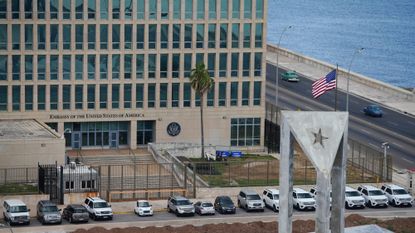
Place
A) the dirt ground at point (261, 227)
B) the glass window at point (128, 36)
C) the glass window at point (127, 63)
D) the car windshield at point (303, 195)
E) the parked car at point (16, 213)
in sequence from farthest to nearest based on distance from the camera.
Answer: the glass window at point (127, 63) → the glass window at point (128, 36) → the car windshield at point (303, 195) → the parked car at point (16, 213) → the dirt ground at point (261, 227)

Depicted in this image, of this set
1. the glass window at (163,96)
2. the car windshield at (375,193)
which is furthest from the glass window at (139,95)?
the car windshield at (375,193)

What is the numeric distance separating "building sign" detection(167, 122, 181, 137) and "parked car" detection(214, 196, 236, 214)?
23461mm

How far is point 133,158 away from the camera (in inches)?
4675

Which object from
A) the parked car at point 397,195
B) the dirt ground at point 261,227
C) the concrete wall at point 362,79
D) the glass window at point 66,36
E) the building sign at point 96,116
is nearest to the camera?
the dirt ground at point 261,227

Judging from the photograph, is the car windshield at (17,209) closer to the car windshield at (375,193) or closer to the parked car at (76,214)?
the parked car at (76,214)

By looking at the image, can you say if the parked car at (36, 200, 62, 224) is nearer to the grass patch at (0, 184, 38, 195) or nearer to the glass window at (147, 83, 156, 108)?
the grass patch at (0, 184, 38, 195)

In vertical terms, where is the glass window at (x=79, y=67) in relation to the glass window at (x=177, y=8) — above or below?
below

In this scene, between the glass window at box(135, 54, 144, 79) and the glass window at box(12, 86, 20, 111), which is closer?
the glass window at box(12, 86, 20, 111)

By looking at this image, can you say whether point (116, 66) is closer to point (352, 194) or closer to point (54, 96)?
point (54, 96)

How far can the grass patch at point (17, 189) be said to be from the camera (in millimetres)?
102750

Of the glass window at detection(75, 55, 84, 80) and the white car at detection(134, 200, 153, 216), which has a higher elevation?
the glass window at detection(75, 55, 84, 80)

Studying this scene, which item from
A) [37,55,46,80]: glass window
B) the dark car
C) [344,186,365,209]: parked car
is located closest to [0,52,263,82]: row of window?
[37,55,46,80]: glass window

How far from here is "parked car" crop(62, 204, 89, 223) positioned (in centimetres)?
9462

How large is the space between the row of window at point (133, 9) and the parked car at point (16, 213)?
26.5m
